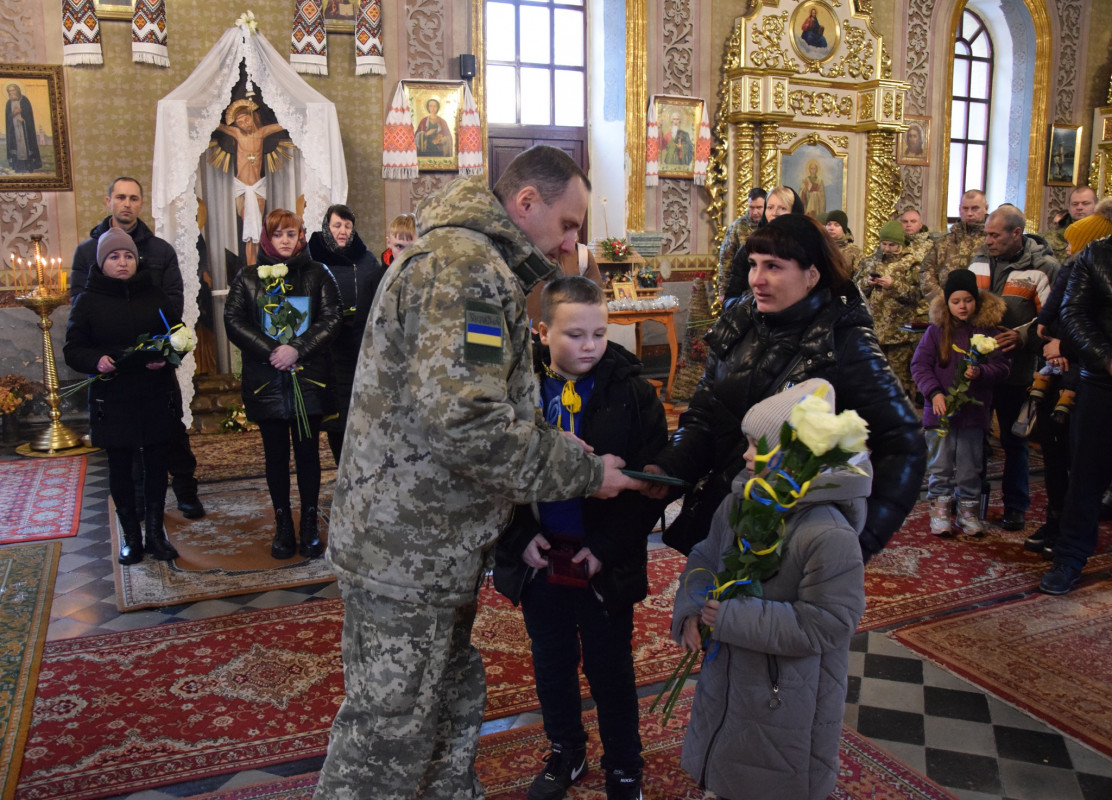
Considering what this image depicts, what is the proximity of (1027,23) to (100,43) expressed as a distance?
39.4ft

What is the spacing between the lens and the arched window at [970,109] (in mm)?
12875

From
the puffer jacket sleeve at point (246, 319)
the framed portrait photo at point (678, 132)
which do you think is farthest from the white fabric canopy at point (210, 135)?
the framed portrait photo at point (678, 132)

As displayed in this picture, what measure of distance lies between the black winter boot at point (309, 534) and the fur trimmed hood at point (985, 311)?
3.69 m

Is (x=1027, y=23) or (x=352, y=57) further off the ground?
(x=1027, y=23)

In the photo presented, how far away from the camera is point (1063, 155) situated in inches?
503

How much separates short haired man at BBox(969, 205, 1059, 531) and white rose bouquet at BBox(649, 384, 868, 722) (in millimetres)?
3688

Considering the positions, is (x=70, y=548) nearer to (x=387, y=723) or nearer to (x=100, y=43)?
(x=387, y=723)

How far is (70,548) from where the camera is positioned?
16.0 ft

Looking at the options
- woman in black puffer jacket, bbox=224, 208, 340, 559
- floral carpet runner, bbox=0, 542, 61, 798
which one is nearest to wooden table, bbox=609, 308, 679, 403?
woman in black puffer jacket, bbox=224, 208, 340, 559

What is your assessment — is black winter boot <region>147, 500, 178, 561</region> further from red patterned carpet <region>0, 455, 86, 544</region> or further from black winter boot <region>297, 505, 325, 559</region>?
red patterned carpet <region>0, 455, 86, 544</region>

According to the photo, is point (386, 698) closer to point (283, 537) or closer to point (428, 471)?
point (428, 471)

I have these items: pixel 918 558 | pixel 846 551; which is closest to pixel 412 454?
pixel 846 551

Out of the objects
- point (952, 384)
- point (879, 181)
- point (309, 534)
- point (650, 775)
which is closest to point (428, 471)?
point (650, 775)

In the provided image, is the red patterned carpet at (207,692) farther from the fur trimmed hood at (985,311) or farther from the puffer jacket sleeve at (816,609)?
the fur trimmed hood at (985,311)
